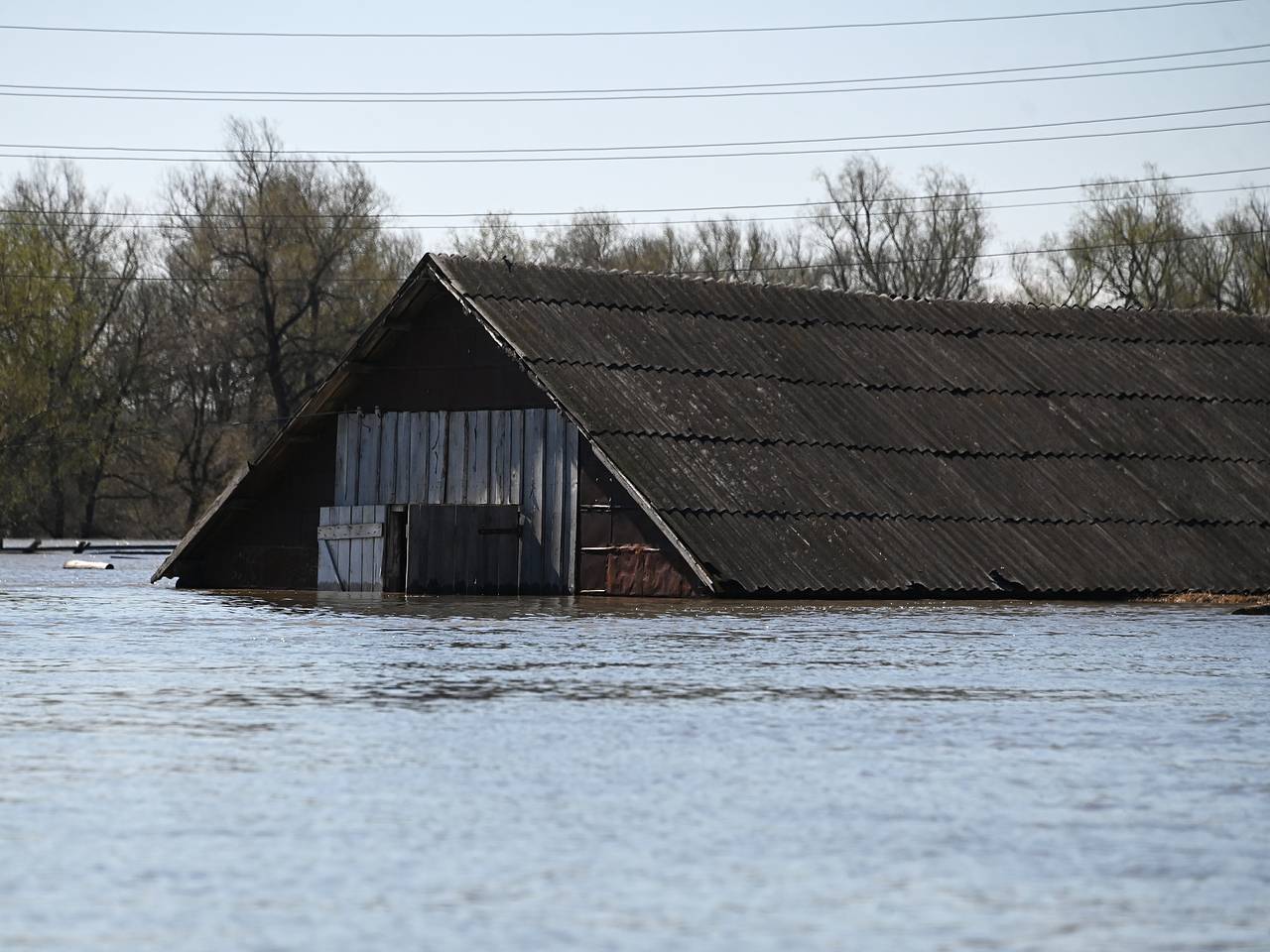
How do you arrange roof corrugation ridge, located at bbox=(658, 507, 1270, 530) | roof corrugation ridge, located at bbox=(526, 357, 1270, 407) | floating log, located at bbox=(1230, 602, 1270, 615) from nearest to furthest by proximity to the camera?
floating log, located at bbox=(1230, 602, 1270, 615)
roof corrugation ridge, located at bbox=(658, 507, 1270, 530)
roof corrugation ridge, located at bbox=(526, 357, 1270, 407)

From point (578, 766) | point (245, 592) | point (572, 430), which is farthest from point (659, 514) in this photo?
point (578, 766)

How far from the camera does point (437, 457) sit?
3284cm

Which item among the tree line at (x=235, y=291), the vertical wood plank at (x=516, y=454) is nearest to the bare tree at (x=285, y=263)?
the tree line at (x=235, y=291)

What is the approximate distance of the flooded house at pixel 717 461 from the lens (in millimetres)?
29953

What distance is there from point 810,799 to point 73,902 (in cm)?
338

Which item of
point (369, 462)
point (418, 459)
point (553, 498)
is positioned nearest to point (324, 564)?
point (369, 462)

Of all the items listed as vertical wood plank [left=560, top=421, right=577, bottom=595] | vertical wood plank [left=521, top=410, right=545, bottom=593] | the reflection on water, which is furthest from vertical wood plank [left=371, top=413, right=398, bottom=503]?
the reflection on water

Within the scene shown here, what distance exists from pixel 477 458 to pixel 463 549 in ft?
4.63

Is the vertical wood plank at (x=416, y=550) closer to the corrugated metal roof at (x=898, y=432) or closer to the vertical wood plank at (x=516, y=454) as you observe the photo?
the vertical wood plank at (x=516, y=454)

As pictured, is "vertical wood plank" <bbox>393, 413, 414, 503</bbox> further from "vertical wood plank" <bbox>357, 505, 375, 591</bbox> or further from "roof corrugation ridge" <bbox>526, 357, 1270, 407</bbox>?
"roof corrugation ridge" <bbox>526, 357, 1270, 407</bbox>

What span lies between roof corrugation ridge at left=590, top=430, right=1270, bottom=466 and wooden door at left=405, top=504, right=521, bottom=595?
2666mm

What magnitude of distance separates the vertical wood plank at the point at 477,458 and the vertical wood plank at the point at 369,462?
6.29ft

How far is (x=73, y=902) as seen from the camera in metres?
6.75

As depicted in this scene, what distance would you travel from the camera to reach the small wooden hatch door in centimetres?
3309
